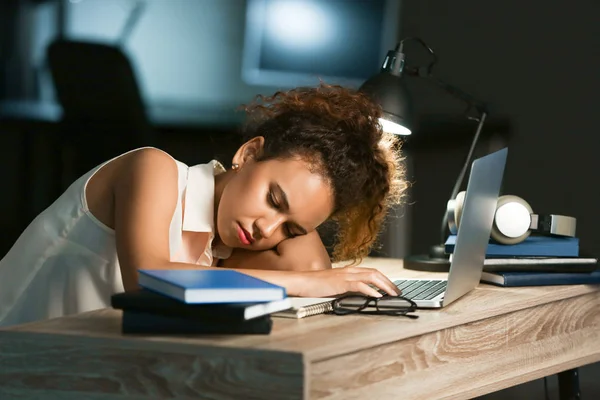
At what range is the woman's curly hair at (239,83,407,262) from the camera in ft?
5.98

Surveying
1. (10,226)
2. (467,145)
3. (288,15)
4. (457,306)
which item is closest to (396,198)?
(457,306)

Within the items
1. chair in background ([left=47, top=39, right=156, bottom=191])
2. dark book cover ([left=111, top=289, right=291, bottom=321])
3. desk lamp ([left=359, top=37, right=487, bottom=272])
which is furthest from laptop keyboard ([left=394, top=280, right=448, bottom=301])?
chair in background ([left=47, top=39, right=156, bottom=191])

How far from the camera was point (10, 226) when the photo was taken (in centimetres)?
384

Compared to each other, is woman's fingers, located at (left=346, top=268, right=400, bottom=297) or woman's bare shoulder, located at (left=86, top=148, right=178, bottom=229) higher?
woman's bare shoulder, located at (left=86, top=148, right=178, bottom=229)

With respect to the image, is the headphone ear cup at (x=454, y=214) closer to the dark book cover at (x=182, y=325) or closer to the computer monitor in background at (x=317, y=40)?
the dark book cover at (x=182, y=325)

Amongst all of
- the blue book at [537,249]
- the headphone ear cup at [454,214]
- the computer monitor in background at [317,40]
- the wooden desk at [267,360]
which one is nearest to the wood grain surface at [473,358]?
the wooden desk at [267,360]

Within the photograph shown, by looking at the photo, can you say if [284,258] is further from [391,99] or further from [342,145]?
[391,99]

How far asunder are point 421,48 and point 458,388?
2.38 metres

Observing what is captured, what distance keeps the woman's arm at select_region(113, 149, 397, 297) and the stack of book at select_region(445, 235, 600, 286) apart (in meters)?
0.37

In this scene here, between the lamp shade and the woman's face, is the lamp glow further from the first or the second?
the woman's face

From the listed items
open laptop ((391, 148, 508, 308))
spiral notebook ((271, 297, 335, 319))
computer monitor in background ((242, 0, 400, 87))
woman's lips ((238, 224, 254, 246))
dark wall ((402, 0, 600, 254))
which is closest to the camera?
spiral notebook ((271, 297, 335, 319))

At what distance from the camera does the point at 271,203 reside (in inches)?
67.2

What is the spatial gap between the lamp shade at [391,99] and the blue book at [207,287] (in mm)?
939

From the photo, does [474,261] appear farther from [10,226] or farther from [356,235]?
[10,226]
